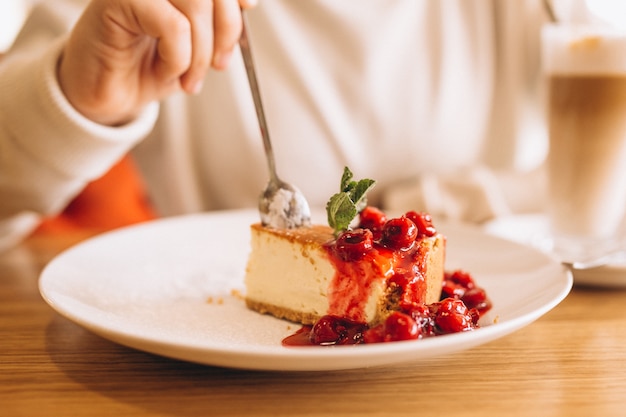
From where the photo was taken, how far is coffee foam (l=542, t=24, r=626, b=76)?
1.30 metres

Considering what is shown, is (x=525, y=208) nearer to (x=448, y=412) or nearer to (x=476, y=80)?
(x=476, y=80)

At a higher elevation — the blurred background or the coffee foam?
the coffee foam

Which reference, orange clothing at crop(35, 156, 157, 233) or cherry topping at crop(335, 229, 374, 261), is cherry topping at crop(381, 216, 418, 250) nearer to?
cherry topping at crop(335, 229, 374, 261)

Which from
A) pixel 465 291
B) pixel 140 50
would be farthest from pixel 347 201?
pixel 140 50

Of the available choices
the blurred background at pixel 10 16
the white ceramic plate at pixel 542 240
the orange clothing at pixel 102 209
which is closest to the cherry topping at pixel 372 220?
the white ceramic plate at pixel 542 240

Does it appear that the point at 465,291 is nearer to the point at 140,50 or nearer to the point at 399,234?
the point at 399,234

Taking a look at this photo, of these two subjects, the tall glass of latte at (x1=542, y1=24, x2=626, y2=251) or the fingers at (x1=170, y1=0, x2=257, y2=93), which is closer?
the fingers at (x1=170, y1=0, x2=257, y2=93)

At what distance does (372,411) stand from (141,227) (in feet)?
2.87

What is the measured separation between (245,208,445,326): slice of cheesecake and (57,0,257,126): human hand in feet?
1.12

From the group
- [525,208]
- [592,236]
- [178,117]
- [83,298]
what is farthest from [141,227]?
[525,208]

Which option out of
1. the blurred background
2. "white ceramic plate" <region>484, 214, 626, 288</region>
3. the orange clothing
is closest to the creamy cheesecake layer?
"white ceramic plate" <region>484, 214, 626, 288</region>

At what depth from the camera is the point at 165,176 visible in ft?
7.05

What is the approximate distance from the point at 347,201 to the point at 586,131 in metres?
0.69

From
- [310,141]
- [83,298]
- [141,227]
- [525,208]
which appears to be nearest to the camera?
[83,298]
